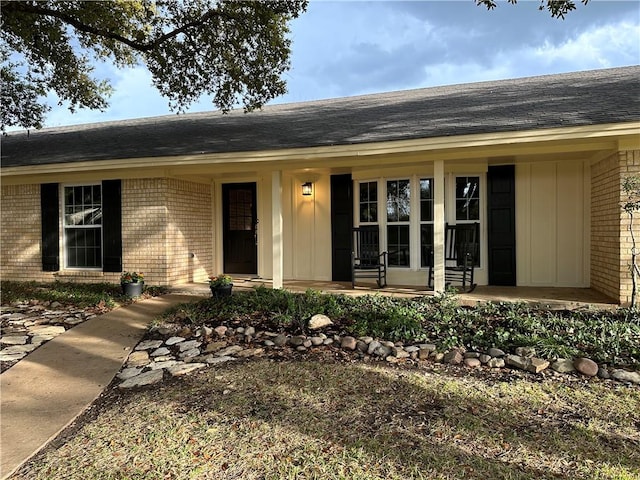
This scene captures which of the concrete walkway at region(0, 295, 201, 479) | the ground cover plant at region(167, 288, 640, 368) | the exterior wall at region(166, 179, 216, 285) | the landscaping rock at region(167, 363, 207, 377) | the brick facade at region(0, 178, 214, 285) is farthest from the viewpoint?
the exterior wall at region(166, 179, 216, 285)

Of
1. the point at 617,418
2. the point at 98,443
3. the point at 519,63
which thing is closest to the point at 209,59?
the point at 98,443

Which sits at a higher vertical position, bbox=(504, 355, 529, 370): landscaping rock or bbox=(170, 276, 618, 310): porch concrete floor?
bbox=(170, 276, 618, 310): porch concrete floor

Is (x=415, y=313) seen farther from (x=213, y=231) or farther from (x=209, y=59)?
(x=209, y=59)

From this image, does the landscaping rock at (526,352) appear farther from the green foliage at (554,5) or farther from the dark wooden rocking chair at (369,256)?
the green foliage at (554,5)

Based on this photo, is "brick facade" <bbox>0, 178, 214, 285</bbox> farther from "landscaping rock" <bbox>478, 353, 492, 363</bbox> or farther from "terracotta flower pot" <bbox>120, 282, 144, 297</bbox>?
"landscaping rock" <bbox>478, 353, 492, 363</bbox>

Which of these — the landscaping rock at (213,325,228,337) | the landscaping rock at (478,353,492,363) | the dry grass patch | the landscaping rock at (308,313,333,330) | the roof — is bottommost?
the dry grass patch

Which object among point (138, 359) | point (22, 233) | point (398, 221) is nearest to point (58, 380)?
point (138, 359)

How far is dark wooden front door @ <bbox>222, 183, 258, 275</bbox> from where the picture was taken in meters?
8.95

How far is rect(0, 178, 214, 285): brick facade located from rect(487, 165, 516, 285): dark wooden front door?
218 inches

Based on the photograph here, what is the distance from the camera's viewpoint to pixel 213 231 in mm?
9133

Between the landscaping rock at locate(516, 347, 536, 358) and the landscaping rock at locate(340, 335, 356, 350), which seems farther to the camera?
the landscaping rock at locate(340, 335, 356, 350)

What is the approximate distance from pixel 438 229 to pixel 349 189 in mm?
2404

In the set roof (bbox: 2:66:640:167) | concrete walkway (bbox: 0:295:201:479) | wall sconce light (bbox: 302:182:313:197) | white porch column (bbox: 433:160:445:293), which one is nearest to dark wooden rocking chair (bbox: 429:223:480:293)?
white porch column (bbox: 433:160:445:293)

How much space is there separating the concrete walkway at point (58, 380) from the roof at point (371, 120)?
10.3 ft
